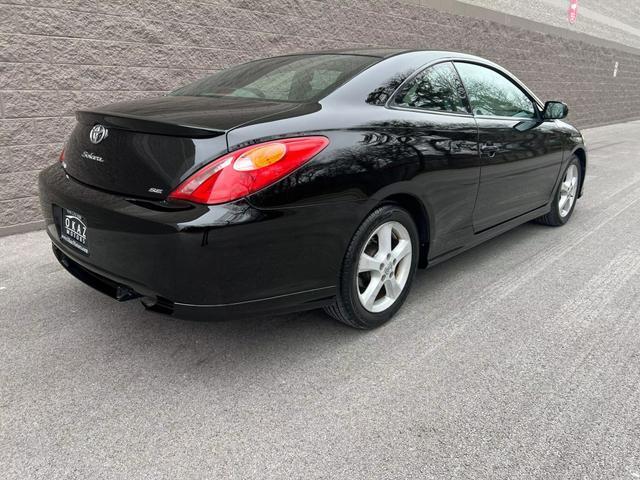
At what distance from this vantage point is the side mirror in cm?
416

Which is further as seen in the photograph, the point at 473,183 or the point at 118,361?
the point at 473,183

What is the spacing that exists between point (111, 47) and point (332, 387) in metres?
4.16

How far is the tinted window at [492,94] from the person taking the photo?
3527 mm

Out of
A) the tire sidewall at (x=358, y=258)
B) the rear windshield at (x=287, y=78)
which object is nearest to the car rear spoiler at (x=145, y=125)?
the rear windshield at (x=287, y=78)

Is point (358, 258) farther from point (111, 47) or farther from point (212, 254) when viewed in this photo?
point (111, 47)

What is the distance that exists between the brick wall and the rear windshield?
2.10 m

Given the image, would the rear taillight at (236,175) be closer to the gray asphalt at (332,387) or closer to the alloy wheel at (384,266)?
the alloy wheel at (384,266)

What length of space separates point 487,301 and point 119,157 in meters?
2.33

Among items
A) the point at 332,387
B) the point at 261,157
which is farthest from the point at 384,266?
the point at 261,157

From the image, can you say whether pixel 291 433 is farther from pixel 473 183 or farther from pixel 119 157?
pixel 473 183

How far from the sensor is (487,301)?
130 inches

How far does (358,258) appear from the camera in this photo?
263 centimetres

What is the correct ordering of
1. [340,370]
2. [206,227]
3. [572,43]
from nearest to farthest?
[206,227], [340,370], [572,43]

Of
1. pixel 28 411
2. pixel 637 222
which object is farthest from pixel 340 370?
pixel 637 222
